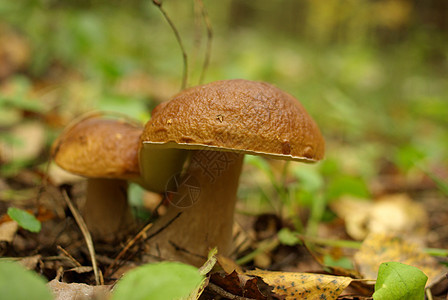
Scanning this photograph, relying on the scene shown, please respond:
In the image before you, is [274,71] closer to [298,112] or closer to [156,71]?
[156,71]

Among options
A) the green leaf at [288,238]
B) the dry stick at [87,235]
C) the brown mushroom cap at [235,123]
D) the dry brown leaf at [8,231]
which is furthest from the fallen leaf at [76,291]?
the green leaf at [288,238]

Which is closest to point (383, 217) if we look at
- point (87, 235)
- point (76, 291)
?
point (87, 235)

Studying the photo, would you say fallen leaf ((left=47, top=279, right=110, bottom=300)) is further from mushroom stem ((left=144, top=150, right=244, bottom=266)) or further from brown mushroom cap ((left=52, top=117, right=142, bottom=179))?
brown mushroom cap ((left=52, top=117, right=142, bottom=179))

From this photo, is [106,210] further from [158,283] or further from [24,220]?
[158,283]

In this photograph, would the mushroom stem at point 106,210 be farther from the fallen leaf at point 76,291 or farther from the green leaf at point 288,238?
the green leaf at point 288,238

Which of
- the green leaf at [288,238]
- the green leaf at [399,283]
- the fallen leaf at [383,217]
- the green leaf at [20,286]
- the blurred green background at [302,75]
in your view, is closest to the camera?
the green leaf at [20,286]

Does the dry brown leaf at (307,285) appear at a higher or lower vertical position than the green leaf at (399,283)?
lower

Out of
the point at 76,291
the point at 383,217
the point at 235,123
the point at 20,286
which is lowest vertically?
the point at 383,217
